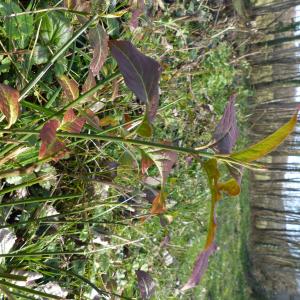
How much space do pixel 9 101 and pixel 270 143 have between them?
52 cm

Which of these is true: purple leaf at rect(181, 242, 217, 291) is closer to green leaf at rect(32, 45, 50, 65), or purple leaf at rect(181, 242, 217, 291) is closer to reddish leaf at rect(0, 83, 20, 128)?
reddish leaf at rect(0, 83, 20, 128)

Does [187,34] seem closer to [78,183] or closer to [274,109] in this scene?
[78,183]

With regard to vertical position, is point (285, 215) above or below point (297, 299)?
above

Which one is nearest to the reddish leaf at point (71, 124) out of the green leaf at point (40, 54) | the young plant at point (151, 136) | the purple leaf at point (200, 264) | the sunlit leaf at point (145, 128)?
the young plant at point (151, 136)

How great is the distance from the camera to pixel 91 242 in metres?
1.79

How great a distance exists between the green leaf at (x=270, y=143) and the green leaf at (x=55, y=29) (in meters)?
0.81

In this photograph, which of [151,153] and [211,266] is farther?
[211,266]

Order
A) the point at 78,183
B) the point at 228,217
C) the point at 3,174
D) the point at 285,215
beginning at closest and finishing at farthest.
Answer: the point at 3,174
the point at 78,183
the point at 228,217
the point at 285,215

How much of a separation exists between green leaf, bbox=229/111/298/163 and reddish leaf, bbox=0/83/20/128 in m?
0.47

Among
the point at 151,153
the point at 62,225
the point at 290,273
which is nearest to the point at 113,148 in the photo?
the point at 62,225

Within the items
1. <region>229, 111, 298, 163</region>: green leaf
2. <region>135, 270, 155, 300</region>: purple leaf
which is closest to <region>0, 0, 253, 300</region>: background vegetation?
<region>135, 270, 155, 300</region>: purple leaf

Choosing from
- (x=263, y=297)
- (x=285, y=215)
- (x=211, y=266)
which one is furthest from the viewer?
(x=263, y=297)

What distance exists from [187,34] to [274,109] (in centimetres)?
218

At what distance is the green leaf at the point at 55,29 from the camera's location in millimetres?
1310
